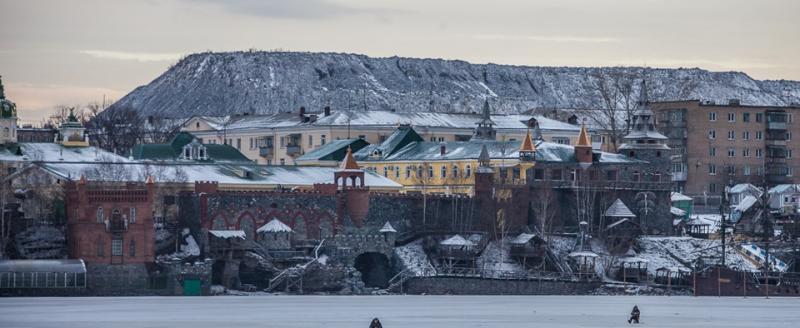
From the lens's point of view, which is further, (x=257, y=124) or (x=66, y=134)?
(x=257, y=124)

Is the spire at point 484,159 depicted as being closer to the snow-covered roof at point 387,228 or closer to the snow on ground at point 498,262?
the snow on ground at point 498,262

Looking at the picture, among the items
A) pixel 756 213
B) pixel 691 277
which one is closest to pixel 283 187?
pixel 691 277

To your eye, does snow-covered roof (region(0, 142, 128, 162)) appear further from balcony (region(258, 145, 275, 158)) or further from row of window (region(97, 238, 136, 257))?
balcony (region(258, 145, 275, 158))

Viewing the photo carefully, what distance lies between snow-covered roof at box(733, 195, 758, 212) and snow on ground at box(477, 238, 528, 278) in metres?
26.7

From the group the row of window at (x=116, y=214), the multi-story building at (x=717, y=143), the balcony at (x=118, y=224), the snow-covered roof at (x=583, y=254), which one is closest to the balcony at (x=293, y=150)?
the multi-story building at (x=717, y=143)

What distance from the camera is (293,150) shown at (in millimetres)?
180875

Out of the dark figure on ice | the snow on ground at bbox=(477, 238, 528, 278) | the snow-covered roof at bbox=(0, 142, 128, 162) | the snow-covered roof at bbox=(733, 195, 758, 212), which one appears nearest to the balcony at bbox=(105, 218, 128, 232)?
the snow-covered roof at bbox=(0, 142, 128, 162)

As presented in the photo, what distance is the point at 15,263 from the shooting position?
401ft

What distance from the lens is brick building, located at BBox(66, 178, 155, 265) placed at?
126000mm

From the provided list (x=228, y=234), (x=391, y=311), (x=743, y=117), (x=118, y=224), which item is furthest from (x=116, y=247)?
(x=743, y=117)

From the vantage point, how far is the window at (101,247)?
12569 centimetres

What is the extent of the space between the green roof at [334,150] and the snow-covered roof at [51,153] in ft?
65.8

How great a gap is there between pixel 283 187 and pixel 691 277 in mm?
23571

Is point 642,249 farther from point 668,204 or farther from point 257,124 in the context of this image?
point 257,124
